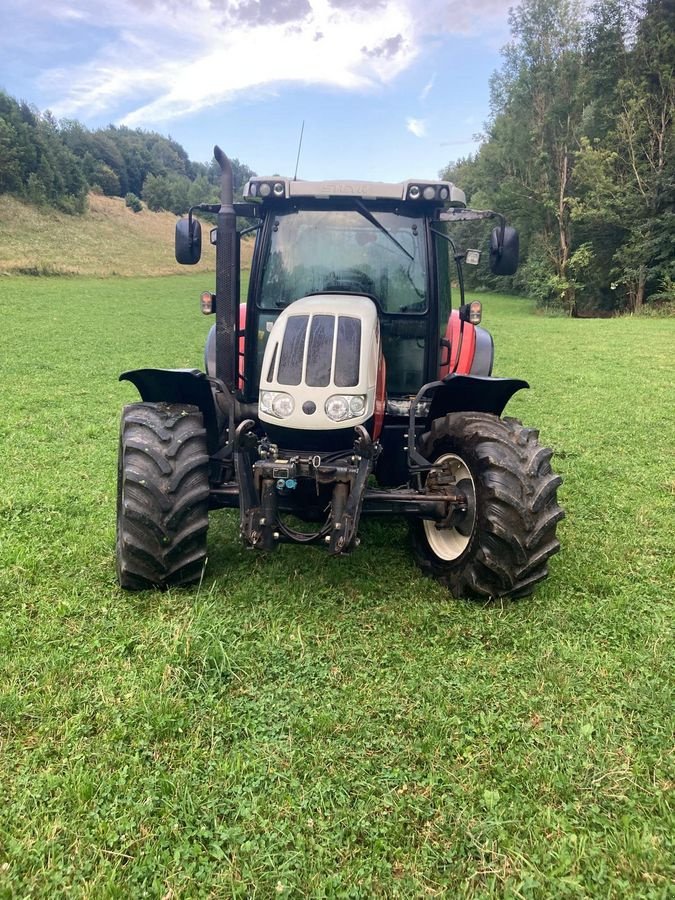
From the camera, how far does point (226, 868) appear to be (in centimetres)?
204

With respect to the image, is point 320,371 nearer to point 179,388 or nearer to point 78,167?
→ point 179,388

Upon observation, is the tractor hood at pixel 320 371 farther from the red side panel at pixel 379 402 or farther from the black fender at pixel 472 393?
the black fender at pixel 472 393

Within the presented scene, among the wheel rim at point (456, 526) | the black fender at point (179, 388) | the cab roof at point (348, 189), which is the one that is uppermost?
the cab roof at point (348, 189)

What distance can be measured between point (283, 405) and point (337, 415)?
11.6 inches

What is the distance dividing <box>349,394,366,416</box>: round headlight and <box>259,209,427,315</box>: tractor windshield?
1111 mm

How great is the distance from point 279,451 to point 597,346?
1478 centimetres

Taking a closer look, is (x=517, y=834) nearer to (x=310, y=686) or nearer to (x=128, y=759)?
(x=310, y=686)

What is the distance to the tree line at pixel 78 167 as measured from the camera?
5212cm

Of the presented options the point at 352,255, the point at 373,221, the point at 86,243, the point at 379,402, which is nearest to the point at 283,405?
the point at 379,402

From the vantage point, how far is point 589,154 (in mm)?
26000

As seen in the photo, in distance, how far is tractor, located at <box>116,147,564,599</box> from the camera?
135 inches

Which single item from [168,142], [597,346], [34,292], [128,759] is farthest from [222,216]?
[168,142]

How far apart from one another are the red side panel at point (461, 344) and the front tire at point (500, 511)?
58.6 inches

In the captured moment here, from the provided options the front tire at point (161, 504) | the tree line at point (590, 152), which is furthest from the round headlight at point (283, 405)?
the tree line at point (590, 152)
